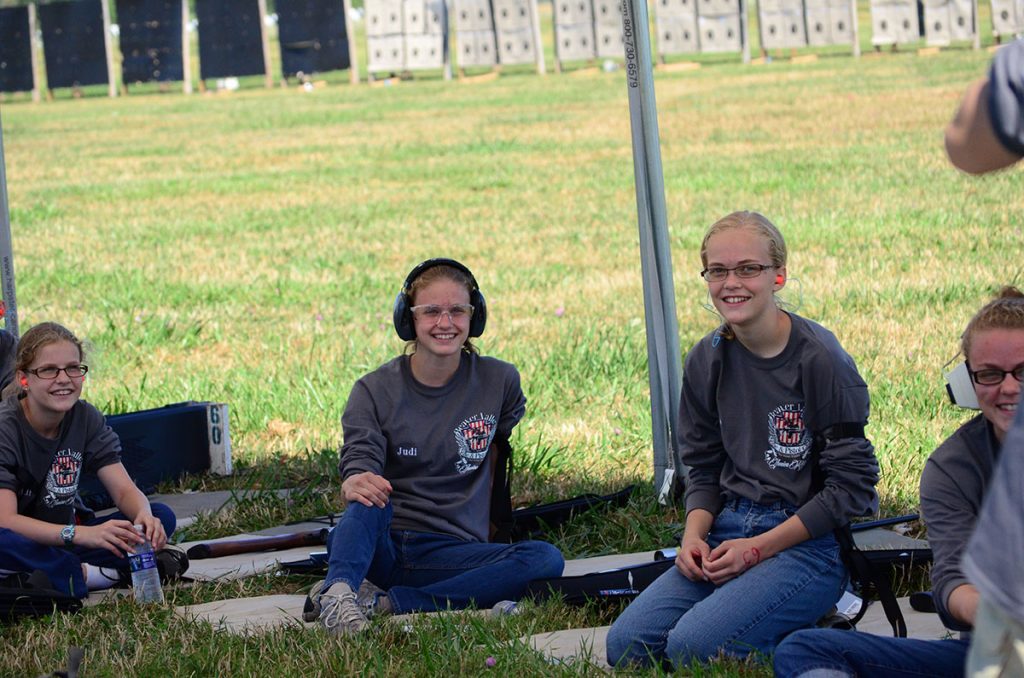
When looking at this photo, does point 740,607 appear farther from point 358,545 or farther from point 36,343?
point 36,343

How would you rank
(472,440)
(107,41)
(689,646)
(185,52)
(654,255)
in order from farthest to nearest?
(185,52) < (107,41) < (654,255) < (472,440) < (689,646)

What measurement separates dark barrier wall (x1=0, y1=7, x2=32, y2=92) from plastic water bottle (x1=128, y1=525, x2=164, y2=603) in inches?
1215

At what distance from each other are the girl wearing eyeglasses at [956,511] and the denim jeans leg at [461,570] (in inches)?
49.6

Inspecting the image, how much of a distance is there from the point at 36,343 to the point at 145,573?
803 mm

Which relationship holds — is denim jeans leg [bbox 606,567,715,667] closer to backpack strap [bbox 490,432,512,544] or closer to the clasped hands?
the clasped hands

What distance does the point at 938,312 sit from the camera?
321 inches

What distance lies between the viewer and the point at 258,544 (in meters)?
5.05

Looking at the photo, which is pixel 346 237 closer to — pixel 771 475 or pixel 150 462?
pixel 150 462

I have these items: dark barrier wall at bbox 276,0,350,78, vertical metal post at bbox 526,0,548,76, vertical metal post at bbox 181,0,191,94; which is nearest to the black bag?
vertical metal post at bbox 526,0,548,76

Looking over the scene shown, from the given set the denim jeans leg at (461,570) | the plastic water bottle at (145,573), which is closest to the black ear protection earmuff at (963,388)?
the denim jeans leg at (461,570)

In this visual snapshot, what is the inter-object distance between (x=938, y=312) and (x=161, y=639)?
5.48m

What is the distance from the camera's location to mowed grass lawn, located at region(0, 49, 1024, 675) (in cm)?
493

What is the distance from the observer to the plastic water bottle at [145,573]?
4.41 metres

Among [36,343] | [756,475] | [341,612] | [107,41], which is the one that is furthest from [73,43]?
[756,475]
